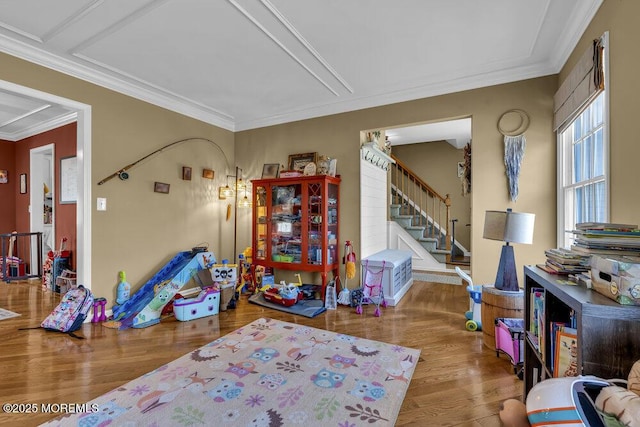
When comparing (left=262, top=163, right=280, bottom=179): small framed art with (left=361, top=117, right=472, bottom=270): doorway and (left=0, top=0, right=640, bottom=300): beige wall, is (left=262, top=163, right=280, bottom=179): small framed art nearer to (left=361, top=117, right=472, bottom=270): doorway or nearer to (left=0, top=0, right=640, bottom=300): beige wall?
(left=0, top=0, right=640, bottom=300): beige wall

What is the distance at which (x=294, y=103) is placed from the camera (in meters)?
3.86

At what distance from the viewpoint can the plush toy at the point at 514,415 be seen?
80cm

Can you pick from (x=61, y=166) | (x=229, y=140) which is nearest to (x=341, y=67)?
(x=229, y=140)

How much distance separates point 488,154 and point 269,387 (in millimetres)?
2940

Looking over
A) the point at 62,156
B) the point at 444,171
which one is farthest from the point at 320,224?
the point at 444,171

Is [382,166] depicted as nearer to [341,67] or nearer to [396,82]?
[396,82]

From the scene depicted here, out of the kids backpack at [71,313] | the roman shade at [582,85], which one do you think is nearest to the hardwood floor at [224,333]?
the kids backpack at [71,313]

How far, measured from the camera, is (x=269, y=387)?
74.1 inches

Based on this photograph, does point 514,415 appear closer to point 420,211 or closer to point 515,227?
point 515,227

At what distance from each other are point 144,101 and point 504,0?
3.67 m

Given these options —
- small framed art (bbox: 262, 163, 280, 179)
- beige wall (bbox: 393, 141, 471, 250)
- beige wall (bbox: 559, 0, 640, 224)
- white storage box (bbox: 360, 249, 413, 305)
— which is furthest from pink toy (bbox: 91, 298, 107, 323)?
beige wall (bbox: 393, 141, 471, 250)

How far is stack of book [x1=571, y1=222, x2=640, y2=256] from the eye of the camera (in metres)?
1.16

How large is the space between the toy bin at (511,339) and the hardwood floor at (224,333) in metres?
0.09

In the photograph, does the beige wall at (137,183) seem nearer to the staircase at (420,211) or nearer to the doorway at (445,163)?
the doorway at (445,163)
